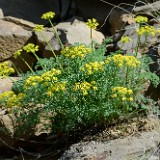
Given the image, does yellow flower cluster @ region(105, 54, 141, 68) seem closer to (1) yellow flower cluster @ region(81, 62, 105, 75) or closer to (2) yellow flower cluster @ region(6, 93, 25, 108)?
(1) yellow flower cluster @ region(81, 62, 105, 75)

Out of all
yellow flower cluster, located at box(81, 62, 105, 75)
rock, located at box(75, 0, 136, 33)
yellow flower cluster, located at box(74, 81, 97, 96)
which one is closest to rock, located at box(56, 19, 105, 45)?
rock, located at box(75, 0, 136, 33)

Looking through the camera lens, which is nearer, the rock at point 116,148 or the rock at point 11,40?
the rock at point 116,148

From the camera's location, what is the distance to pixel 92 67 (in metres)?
4.01

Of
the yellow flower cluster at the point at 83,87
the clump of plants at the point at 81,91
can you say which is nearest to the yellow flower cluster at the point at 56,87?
the clump of plants at the point at 81,91

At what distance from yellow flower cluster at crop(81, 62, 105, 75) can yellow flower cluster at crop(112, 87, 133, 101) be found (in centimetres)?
21

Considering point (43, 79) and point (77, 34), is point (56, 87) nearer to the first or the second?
point (43, 79)

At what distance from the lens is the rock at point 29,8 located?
6555 mm

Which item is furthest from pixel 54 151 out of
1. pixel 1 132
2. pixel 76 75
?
pixel 76 75

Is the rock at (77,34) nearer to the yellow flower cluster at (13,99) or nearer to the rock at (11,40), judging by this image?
the rock at (11,40)

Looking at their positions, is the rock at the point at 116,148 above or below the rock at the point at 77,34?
below

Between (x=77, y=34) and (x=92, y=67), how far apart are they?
1.83m

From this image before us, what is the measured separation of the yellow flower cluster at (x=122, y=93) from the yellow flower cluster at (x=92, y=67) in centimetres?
21

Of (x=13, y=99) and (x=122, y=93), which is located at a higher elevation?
(x=122, y=93)

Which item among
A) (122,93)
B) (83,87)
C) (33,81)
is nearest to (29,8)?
(33,81)
